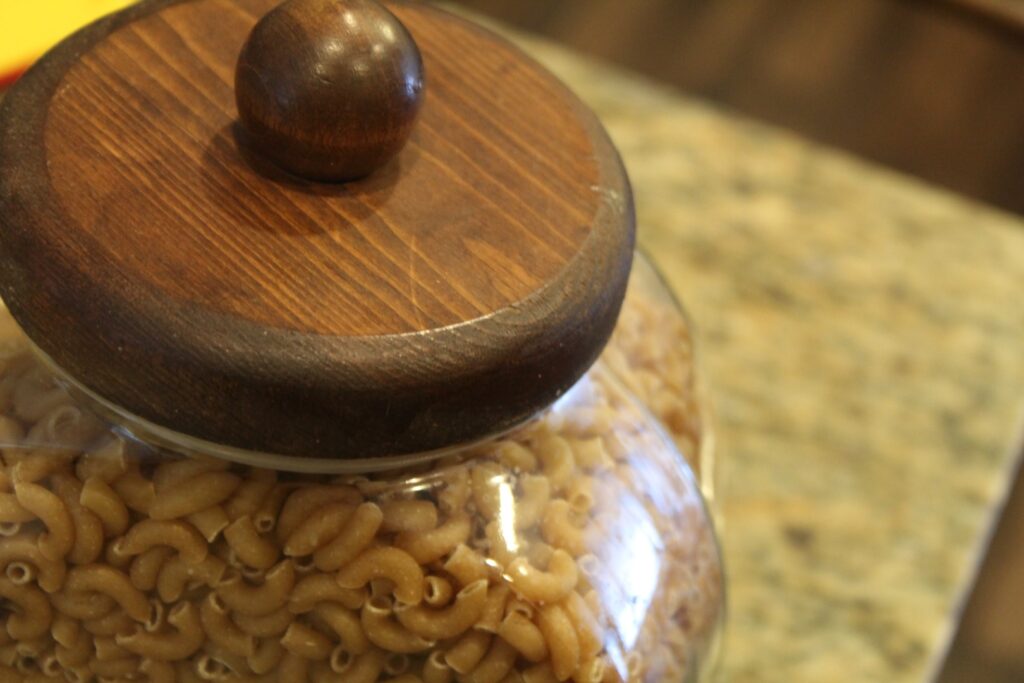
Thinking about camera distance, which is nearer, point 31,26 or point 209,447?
point 209,447

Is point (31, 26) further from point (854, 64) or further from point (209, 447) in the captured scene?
point (854, 64)

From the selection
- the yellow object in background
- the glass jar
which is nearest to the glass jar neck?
the glass jar

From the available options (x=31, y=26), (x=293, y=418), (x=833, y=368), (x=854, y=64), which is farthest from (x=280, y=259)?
Answer: (x=854, y=64)

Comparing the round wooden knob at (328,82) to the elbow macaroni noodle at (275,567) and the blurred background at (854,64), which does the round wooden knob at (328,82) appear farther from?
the blurred background at (854,64)

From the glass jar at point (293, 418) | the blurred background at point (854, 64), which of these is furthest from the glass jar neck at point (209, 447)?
the blurred background at point (854, 64)

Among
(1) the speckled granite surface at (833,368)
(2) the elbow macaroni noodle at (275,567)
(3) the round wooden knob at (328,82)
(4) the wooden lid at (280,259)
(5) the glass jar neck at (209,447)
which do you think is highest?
(3) the round wooden knob at (328,82)

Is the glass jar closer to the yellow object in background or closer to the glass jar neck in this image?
the glass jar neck
